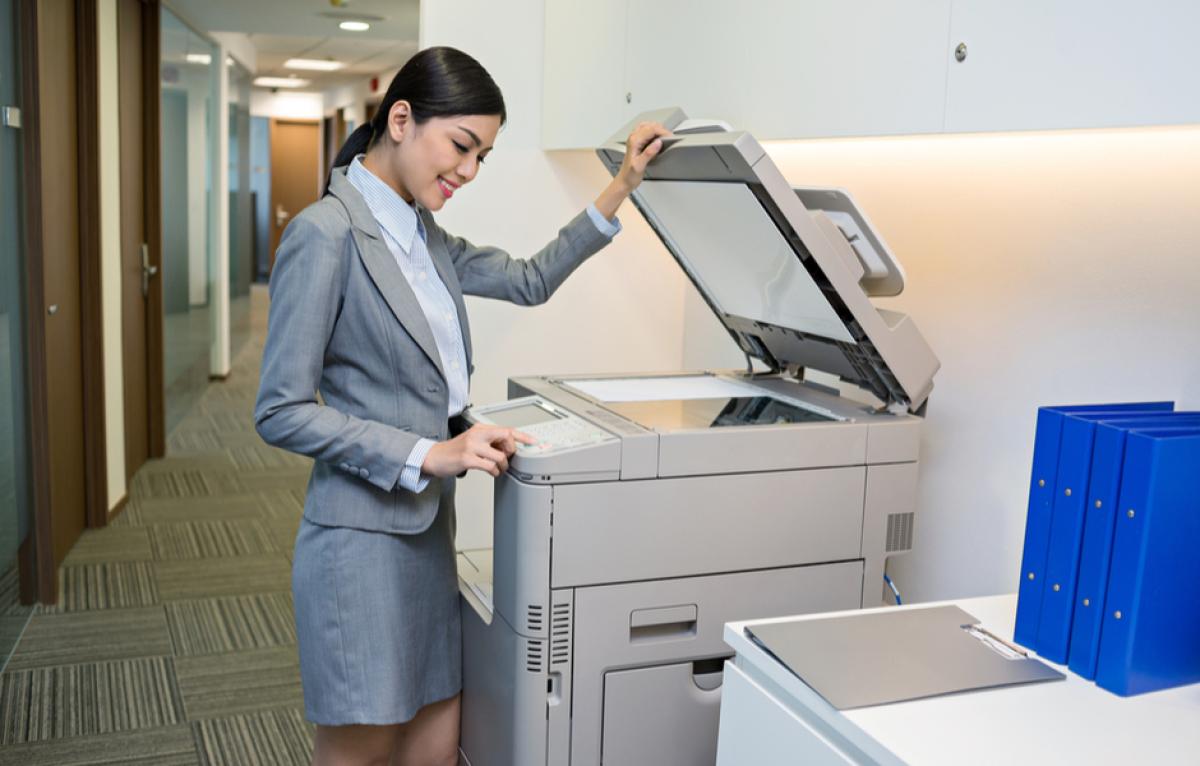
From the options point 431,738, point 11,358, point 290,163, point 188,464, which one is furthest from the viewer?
point 290,163

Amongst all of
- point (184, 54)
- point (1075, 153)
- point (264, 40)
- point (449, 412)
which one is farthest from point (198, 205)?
point (1075, 153)

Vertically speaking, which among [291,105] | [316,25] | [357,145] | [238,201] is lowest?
[238,201]

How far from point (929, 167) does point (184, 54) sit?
5024 millimetres

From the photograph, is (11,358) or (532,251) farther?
(11,358)

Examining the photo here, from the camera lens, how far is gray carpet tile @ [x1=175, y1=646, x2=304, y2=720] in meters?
2.79

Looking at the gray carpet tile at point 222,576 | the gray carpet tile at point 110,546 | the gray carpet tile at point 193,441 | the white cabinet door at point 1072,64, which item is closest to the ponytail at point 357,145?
the white cabinet door at point 1072,64

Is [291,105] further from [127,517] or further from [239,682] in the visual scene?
[239,682]

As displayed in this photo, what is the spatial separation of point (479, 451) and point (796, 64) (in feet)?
2.66

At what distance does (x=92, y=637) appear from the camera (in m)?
3.18

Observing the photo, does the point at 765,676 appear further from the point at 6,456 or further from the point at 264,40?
the point at 264,40

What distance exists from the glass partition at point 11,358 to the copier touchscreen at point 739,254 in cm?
201

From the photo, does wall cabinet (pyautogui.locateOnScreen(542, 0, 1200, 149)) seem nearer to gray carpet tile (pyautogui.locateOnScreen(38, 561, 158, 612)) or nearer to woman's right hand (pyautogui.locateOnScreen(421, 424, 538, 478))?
woman's right hand (pyautogui.locateOnScreen(421, 424, 538, 478))

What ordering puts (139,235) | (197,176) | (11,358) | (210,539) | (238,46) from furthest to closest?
(238,46)
(197,176)
(139,235)
(210,539)
(11,358)

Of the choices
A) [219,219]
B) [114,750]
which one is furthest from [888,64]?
[219,219]
